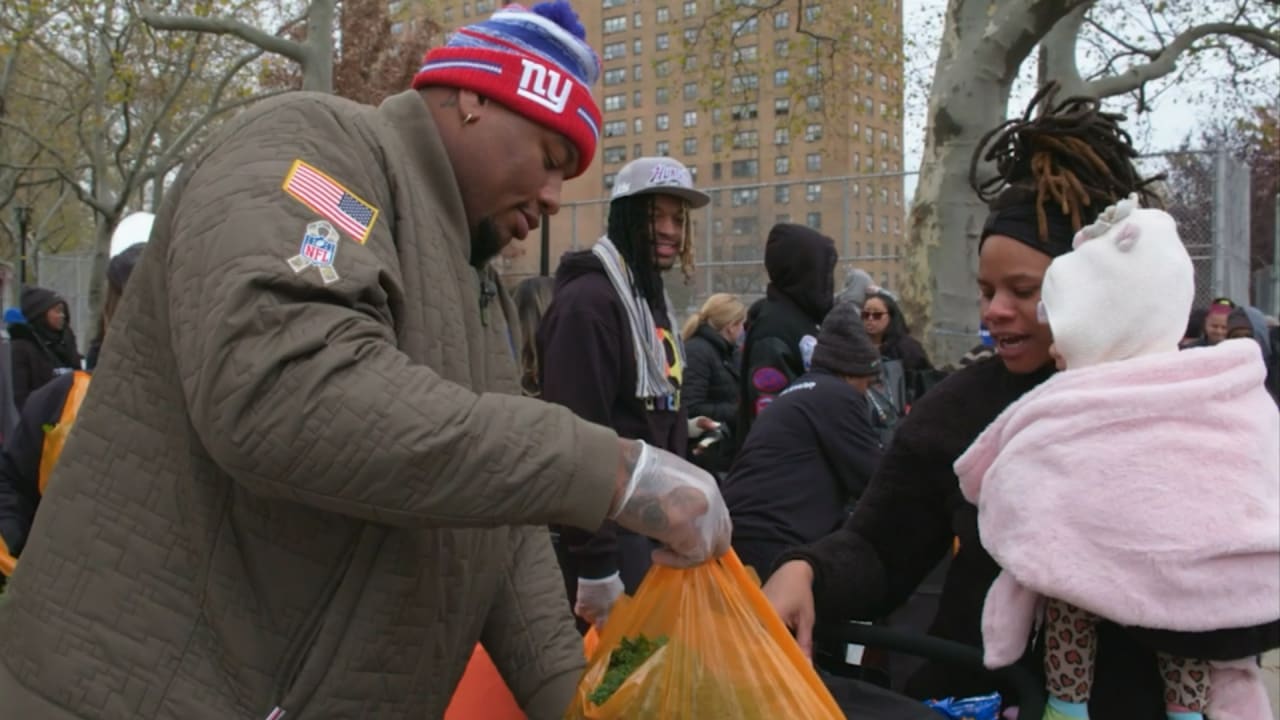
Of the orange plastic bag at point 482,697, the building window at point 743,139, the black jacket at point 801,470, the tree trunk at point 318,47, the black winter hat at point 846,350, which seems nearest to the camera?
the orange plastic bag at point 482,697

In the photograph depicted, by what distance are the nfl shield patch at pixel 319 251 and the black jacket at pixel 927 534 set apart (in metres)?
1.28

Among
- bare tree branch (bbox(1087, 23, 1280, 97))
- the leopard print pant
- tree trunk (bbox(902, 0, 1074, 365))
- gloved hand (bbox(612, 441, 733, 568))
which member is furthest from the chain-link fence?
gloved hand (bbox(612, 441, 733, 568))

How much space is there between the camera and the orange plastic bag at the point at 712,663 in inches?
65.6

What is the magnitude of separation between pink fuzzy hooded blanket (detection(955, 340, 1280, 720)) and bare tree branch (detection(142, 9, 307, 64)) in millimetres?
9673

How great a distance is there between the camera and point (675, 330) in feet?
13.3

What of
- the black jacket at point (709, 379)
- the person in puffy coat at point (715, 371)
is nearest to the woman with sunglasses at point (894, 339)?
the person in puffy coat at point (715, 371)

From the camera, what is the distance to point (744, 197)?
14.0m

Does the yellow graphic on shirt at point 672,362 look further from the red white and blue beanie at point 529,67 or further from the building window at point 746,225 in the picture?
the building window at point 746,225

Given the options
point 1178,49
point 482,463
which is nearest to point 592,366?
point 482,463

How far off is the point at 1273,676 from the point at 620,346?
12.8ft

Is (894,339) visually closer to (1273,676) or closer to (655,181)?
(1273,676)

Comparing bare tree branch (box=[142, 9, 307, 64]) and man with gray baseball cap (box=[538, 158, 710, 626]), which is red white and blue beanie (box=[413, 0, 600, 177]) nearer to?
man with gray baseball cap (box=[538, 158, 710, 626])

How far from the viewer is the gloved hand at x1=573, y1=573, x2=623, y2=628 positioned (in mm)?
3387

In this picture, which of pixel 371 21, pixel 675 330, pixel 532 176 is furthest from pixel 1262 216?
pixel 532 176
